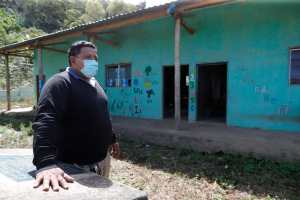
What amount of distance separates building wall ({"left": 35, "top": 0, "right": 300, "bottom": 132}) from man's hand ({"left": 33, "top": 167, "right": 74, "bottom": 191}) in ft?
22.6

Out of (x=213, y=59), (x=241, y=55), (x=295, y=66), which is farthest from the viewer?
(x=213, y=59)

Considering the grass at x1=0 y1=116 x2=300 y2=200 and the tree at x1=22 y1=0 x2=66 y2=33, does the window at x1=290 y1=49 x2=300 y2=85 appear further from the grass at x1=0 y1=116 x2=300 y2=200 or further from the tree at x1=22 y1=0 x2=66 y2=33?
the tree at x1=22 y1=0 x2=66 y2=33

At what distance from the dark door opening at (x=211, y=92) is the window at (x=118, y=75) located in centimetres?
287

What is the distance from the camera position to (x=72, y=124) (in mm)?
2250

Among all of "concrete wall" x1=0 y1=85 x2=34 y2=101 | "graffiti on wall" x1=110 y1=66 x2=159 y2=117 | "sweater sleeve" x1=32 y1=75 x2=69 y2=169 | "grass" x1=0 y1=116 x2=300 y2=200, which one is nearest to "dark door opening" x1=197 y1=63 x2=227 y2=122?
"graffiti on wall" x1=110 y1=66 x2=159 y2=117

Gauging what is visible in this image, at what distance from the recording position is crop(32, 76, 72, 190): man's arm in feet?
5.85

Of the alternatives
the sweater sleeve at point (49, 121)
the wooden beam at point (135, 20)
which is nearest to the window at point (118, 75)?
the wooden beam at point (135, 20)

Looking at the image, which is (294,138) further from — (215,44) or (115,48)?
(115,48)

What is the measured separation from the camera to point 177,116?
25.2 ft

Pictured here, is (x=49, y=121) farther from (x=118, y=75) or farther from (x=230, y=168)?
(x=118, y=75)

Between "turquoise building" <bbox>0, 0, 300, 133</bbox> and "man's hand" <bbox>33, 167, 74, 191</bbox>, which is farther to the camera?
"turquoise building" <bbox>0, 0, 300, 133</bbox>

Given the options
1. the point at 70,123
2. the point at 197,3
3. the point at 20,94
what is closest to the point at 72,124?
the point at 70,123

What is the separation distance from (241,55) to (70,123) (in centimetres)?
689

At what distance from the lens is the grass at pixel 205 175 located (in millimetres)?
4375
